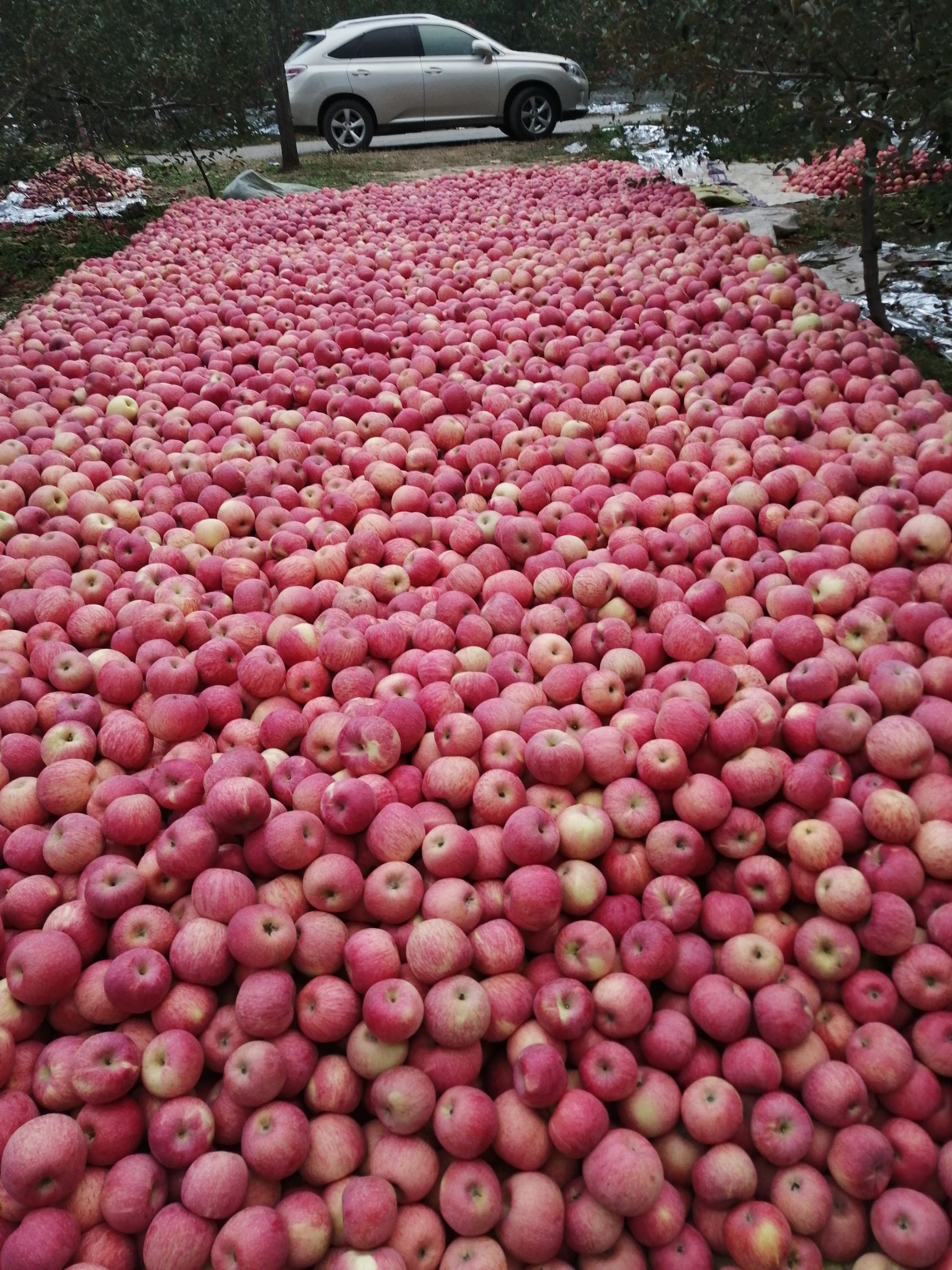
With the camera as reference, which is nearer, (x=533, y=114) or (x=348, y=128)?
(x=348, y=128)

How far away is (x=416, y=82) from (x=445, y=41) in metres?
0.92

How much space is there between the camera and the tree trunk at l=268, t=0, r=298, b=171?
12.1 m

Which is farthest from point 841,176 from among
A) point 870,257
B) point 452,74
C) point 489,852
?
point 489,852

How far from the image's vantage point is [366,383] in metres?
4.36

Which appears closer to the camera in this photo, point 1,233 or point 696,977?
point 696,977

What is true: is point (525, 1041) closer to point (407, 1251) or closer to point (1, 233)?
point (407, 1251)

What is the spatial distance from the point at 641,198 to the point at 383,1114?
310 inches

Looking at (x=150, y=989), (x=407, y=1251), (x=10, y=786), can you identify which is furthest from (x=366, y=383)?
(x=407, y=1251)

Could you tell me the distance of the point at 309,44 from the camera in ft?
45.9

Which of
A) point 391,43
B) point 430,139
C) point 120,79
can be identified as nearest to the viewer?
point 120,79

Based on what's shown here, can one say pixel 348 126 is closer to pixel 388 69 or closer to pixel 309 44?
pixel 388 69

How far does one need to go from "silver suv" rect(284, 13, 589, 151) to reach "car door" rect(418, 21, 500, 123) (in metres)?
0.01

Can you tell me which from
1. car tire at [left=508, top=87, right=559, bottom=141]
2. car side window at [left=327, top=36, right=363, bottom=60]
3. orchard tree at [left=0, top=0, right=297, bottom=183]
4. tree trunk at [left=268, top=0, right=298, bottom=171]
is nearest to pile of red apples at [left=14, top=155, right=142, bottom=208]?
orchard tree at [left=0, top=0, right=297, bottom=183]

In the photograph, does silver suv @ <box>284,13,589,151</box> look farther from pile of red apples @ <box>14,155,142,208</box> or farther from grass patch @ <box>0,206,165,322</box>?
grass patch @ <box>0,206,165,322</box>
